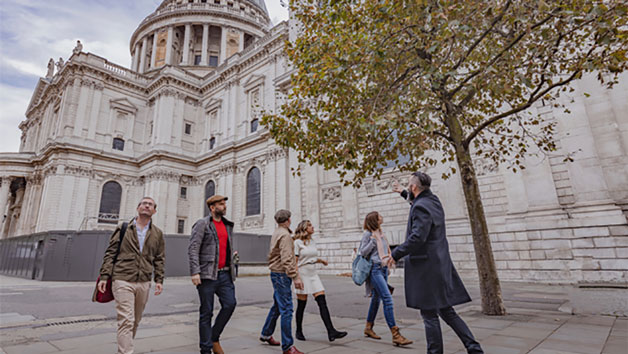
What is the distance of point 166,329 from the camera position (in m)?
5.23

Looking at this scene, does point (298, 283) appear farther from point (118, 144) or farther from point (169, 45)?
point (169, 45)

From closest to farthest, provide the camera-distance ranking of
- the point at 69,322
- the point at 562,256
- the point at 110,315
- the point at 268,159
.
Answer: the point at 69,322 → the point at 110,315 → the point at 562,256 → the point at 268,159

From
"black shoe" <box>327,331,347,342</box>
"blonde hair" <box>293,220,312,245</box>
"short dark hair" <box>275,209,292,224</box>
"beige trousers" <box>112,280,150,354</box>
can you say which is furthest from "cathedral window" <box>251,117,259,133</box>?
"beige trousers" <box>112,280,150,354</box>

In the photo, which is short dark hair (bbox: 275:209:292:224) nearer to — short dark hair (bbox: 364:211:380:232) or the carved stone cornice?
short dark hair (bbox: 364:211:380:232)

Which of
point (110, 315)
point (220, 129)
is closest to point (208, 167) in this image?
point (220, 129)

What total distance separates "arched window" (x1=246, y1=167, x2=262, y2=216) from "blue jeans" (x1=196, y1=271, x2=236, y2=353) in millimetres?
24906

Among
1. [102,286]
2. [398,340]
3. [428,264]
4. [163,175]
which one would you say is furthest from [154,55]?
[428,264]

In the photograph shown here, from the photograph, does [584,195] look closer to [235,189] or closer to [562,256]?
[562,256]

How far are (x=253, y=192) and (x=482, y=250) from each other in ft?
82.2

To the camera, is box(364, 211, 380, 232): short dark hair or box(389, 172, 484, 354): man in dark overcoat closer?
box(389, 172, 484, 354): man in dark overcoat

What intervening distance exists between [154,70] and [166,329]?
49.1 metres

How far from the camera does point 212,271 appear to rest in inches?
148

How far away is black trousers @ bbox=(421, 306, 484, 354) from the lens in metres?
3.13

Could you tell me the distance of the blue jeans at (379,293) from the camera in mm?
4344
